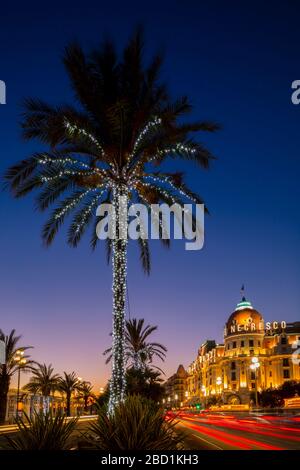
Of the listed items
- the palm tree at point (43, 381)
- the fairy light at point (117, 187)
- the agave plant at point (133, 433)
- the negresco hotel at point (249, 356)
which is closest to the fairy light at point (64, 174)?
the fairy light at point (117, 187)

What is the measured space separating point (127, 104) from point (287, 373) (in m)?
108

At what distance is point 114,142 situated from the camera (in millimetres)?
17031

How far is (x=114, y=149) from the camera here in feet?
55.9

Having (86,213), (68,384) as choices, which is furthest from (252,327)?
(86,213)

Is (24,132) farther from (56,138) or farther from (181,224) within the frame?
(181,224)

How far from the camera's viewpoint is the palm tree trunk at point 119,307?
15836 mm

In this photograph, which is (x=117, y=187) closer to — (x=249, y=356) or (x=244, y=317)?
(x=249, y=356)

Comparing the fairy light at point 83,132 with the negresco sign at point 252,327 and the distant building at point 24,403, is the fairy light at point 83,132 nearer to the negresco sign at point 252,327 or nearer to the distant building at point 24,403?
the distant building at point 24,403

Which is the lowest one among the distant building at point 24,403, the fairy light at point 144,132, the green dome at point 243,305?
the distant building at point 24,403

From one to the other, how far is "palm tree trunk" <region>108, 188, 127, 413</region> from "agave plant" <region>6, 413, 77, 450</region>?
6346 millimetres

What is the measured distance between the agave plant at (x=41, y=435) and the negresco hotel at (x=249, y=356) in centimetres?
10849

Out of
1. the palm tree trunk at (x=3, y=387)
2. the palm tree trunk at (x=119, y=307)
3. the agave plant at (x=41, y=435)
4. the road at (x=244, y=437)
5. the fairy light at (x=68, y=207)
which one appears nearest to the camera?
the agave plant at (x=41, y=435)
